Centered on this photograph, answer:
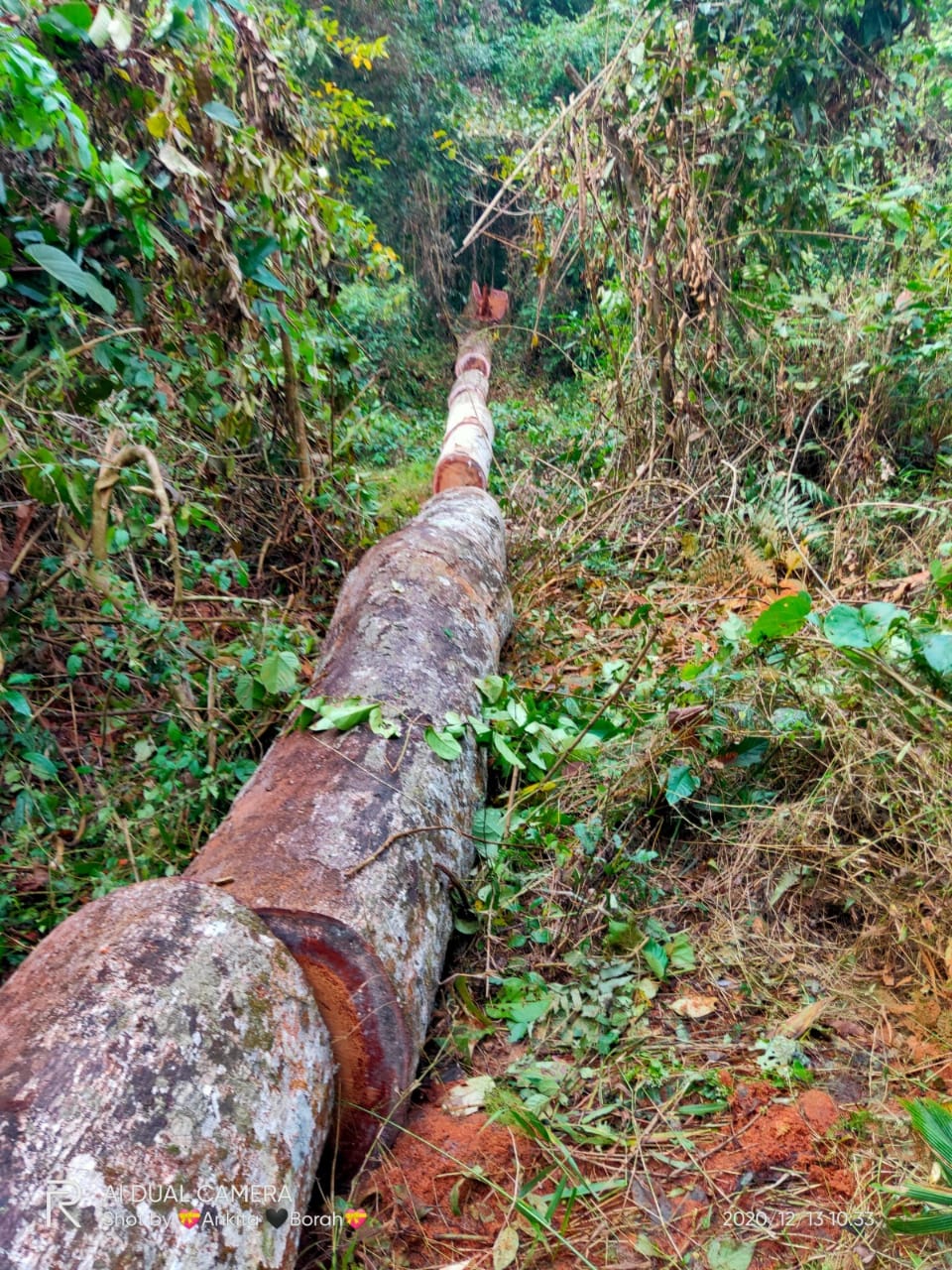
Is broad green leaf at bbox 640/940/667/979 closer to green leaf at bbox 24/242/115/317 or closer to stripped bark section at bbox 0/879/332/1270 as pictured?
stripped bark section at bbox 0/879/332/1270

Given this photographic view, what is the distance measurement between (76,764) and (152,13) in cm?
247

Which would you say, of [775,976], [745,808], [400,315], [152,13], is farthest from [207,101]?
[400,315]

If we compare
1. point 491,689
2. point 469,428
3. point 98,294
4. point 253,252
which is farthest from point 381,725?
point 469,428

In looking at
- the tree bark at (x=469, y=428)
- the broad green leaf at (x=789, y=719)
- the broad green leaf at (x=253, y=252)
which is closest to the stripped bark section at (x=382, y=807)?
the broad green leaf at (x=789, y=719)

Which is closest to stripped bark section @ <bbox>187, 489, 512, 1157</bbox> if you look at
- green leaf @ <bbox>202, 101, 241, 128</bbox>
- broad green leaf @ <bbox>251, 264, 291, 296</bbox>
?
broad green leaf @ <bbox>251, 264, 291, 296</bbox>

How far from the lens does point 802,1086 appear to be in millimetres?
1629

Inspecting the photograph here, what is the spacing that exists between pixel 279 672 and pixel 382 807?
65 cm

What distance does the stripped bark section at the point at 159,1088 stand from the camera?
1.09 meters

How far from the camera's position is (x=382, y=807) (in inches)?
78.2

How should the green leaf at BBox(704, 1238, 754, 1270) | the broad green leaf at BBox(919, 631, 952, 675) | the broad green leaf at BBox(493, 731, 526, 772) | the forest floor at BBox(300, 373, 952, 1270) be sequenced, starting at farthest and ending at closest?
the broad green leaf at BBox(493, 731, 526, 772), the broad green leaf at BBox(919, 631, 952, 675), the forest floor at BBox(300, 373, 952, 1270), the green leaf at BBox(704, 1238, 754, 1270)

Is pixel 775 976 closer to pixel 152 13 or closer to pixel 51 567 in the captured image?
pixel 51 567

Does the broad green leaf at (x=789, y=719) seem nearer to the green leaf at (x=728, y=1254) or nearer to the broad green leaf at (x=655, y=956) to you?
the broad green leaf at (x=655, y=956)

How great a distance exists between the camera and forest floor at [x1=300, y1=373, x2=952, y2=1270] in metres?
1.44

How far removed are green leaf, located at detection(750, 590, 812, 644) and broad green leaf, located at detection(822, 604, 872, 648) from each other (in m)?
0.08
